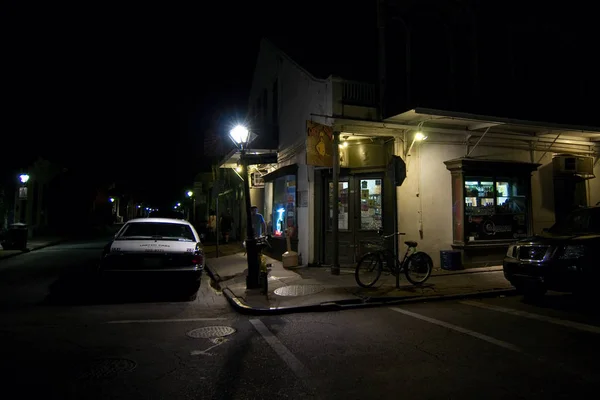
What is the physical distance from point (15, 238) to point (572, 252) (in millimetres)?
20499

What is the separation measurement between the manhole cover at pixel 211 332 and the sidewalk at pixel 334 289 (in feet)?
3.44

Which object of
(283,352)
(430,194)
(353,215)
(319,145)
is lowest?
(283,352)

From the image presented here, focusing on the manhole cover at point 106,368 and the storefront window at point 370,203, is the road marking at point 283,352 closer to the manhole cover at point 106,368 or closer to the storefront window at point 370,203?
the manhole cover at point 106,368

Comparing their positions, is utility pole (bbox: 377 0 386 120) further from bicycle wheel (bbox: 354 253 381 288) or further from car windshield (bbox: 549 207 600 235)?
car windshield (bbox: 549 207 600 235)

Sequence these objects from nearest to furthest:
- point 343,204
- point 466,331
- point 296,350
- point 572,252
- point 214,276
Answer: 1. point 296,350
2. point 466,331
3. point 572,252
4. point 214,276
5. point 343,204

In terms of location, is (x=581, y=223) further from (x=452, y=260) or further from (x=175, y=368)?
(x=175, y=368)

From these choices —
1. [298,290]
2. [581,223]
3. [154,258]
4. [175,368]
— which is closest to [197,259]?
[154,258]

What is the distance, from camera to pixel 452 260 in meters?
11.2

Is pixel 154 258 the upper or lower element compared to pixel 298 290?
upper

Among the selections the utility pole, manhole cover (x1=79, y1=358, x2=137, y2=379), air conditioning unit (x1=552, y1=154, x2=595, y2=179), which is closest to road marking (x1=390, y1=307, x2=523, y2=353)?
manhole cover (x1=79, y1=358, x2=137, y2=379)

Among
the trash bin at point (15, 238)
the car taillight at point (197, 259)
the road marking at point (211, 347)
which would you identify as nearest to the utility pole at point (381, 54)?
the car taillight at point (197, 259)

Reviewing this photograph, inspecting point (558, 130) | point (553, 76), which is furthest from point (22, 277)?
point (553, 76)

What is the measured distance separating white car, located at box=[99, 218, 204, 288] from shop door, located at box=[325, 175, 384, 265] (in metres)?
4.64

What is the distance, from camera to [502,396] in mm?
3635
